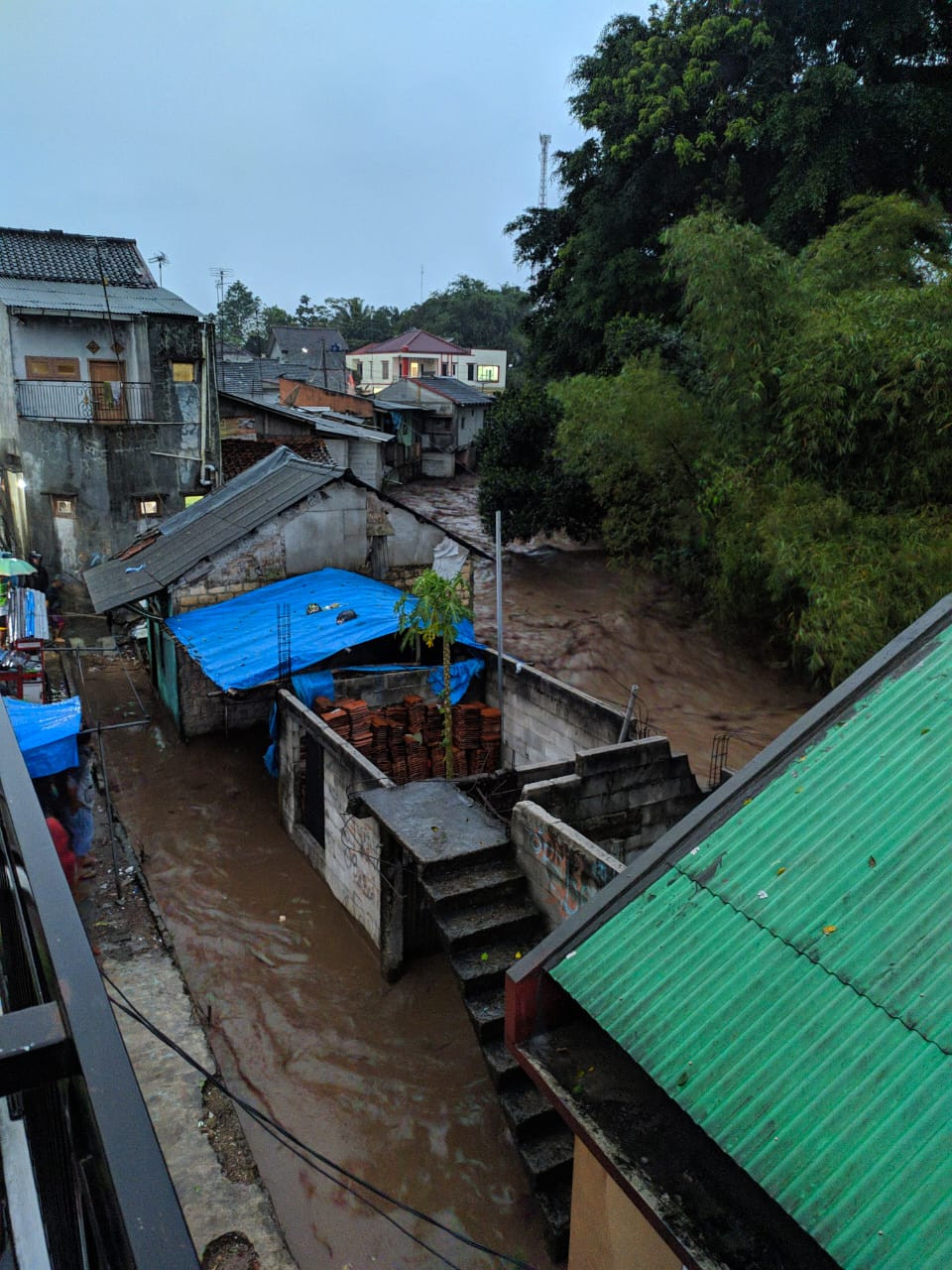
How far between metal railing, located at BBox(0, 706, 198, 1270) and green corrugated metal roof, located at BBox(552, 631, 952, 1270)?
318 centimetres

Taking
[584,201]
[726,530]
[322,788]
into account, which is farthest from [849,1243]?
[584,201]

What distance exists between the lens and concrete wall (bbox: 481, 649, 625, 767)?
11789mm

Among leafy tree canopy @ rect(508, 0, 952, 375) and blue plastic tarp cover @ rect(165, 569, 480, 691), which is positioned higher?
leafy tree canopy @ rect(508, 0, 952, 375)

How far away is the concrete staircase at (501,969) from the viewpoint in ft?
23.4

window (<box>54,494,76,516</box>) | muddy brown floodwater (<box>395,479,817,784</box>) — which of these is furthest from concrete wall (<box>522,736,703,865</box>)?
window (<box>54,494,76,516</box>)

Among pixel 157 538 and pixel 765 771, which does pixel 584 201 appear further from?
pixel 765 771

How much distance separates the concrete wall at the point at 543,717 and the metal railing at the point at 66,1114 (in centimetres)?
985

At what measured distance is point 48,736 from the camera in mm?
10648

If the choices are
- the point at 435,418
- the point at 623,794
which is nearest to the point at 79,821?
the point at 623,794

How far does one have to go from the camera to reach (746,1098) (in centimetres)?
403

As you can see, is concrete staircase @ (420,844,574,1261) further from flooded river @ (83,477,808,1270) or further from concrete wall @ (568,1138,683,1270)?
concrete wall @ (568,1138,683,1270)

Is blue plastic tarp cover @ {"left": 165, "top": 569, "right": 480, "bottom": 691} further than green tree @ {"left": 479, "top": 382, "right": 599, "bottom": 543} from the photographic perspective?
No

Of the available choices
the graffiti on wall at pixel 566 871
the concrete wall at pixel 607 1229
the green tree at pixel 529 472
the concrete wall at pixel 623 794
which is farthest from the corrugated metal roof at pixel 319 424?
the concrete wall at pixel 607 1229

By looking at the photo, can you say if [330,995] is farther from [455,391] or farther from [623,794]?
[455,391]
